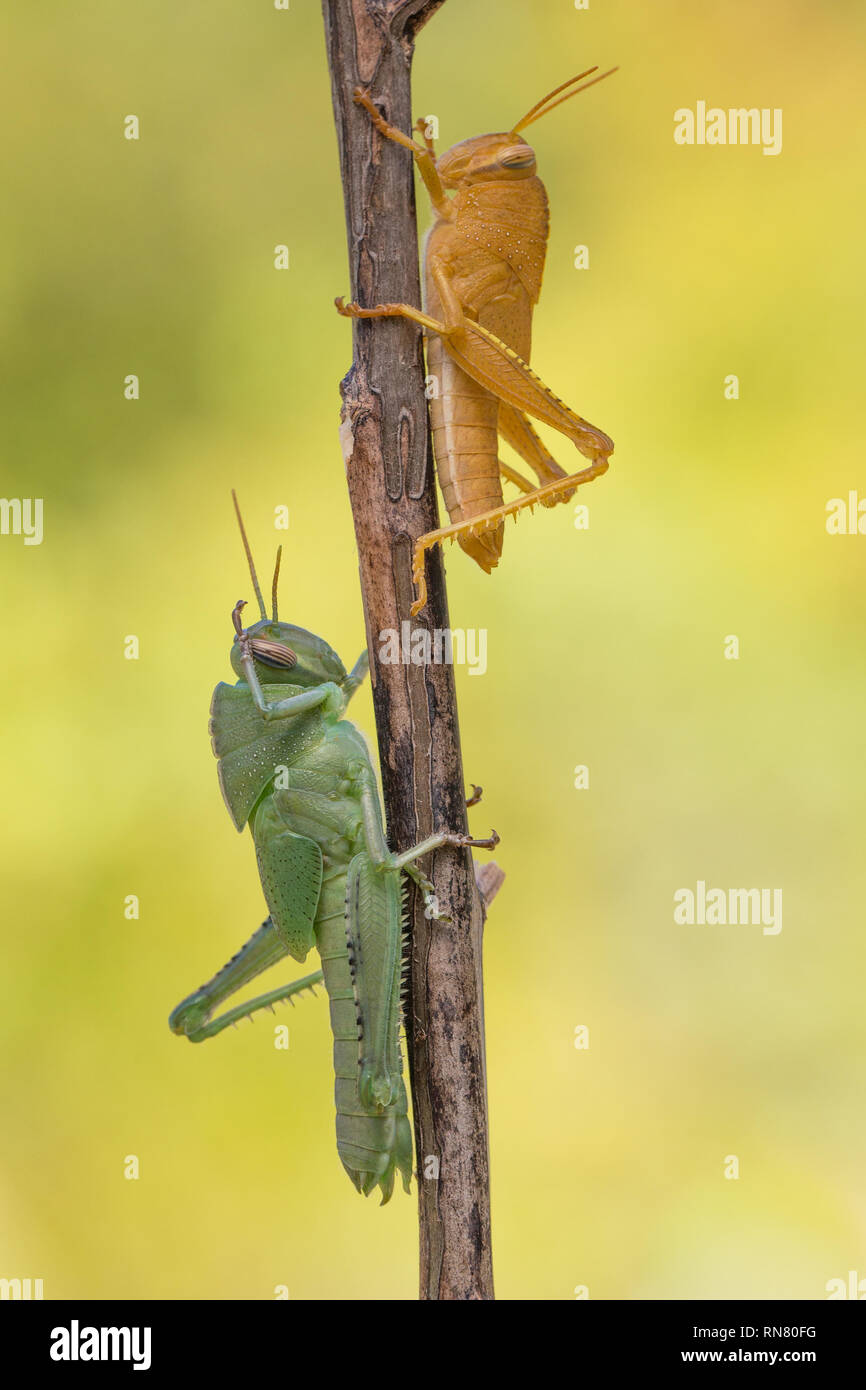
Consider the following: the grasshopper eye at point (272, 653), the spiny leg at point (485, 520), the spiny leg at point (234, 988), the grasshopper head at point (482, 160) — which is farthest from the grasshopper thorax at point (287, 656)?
the grasshopper head at point (482, 160)

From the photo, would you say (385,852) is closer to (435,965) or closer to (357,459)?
(435,965)

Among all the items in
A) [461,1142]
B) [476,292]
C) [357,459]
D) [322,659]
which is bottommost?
[461,1142]

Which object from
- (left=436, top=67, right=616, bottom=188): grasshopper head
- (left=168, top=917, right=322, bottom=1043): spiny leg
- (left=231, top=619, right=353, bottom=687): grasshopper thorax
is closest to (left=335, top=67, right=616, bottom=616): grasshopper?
(left=436, top=67, right=616, bottom=188): grasshopper head

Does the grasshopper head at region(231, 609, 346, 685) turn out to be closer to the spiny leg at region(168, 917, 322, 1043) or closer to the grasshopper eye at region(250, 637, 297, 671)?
the grasshopper eye at region(250, 637, 297, 671)

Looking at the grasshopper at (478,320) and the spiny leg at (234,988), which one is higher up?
the grasshopper at (478,320)

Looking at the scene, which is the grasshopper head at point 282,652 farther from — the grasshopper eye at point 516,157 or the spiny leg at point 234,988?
the grasshopper eye at point 516,157
